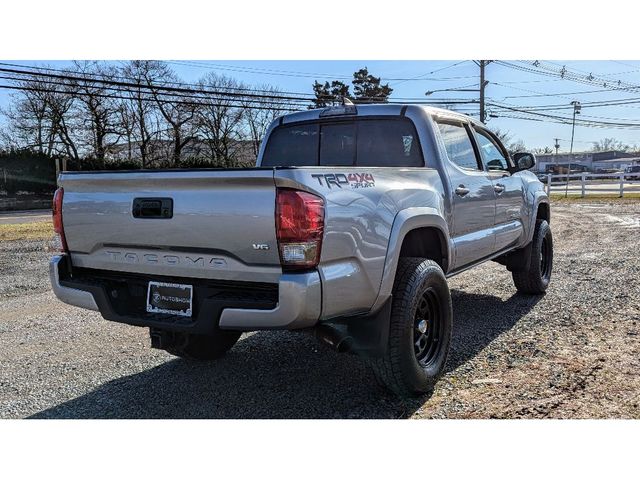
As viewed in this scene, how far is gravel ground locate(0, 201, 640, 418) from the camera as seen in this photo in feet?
11.2

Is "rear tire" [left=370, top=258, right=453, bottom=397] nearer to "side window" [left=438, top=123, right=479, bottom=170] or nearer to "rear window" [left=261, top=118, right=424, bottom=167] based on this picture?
"rear window" [left=261, top=118, right=424, bottom=167]

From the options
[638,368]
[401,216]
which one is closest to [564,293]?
[638,368]

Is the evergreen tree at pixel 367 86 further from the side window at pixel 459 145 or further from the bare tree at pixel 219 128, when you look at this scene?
the side window at pixel 459 145

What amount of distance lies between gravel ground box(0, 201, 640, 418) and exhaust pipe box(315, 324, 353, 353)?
55cm

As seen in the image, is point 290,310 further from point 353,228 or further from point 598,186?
point 598,186

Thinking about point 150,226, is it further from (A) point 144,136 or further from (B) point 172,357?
(A) point 144,136

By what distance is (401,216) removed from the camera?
3.40 meters

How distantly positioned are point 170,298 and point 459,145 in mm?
2935

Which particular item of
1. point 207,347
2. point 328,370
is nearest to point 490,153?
point 328,370

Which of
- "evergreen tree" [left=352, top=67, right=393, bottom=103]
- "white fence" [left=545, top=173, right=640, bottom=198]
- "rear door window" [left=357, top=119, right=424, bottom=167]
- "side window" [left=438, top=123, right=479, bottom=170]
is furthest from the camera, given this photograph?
"evergreen tree" [left=352, top=67, right=393, bottom=103]

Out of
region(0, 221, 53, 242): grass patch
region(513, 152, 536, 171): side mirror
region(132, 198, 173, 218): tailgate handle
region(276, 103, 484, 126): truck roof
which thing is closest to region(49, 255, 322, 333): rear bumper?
region(132, 198, 173, 218): tailgate handle

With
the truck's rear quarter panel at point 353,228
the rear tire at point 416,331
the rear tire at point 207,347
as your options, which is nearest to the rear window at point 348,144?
the truck's rear quarter panel at point 353,228

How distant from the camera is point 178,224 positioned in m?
2.99

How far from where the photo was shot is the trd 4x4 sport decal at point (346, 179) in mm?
2840
